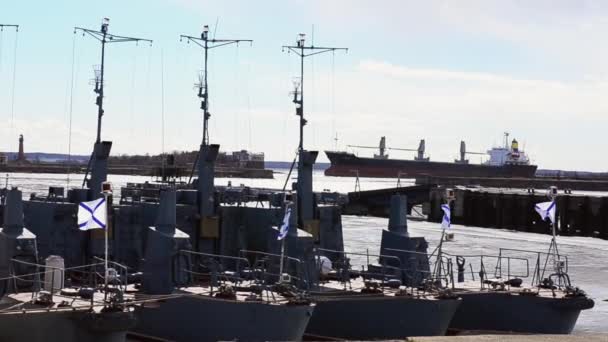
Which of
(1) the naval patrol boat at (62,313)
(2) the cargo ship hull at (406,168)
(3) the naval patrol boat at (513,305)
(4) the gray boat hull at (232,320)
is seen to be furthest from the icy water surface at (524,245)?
(2) the cargo ship hull at (406,168)

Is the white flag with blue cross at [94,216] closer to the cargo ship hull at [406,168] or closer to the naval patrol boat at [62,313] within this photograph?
the naval patrol boat at [62,313]

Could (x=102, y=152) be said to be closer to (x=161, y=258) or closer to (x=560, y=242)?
(x=161, y=258)

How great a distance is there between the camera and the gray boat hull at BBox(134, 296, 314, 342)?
2373 cm

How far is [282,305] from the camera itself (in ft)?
78.1

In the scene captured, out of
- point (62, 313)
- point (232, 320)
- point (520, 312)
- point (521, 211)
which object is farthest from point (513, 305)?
point (521, 211)

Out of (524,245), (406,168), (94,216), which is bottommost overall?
(524,245)

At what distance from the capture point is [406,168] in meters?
194

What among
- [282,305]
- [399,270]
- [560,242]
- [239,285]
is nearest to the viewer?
[282,305]

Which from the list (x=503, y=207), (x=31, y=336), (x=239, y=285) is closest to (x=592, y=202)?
(x=503, y=207)

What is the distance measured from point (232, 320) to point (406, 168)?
171427 millimetres

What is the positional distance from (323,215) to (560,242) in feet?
130

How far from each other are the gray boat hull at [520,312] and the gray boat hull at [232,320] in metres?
6.75

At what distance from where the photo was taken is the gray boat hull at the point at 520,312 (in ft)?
93.5

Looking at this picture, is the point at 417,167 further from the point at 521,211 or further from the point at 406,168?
the point at 521,211
